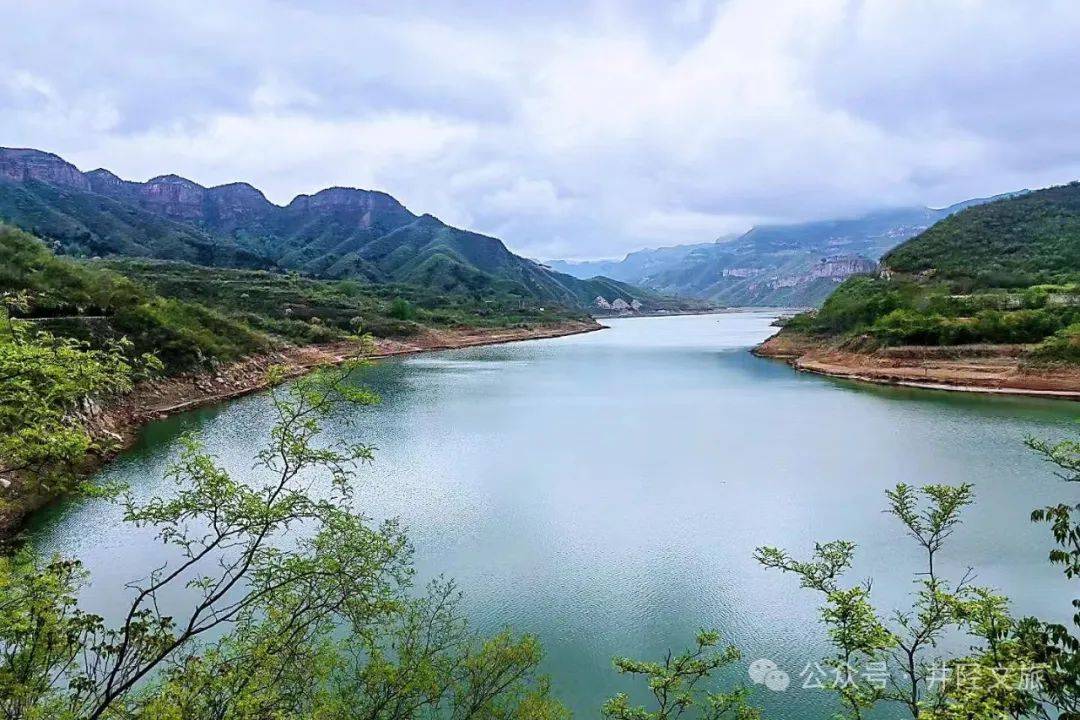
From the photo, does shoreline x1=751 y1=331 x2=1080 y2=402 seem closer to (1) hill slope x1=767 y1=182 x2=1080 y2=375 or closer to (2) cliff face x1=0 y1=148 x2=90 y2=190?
(1) hill slope x1=767 y1=182 x2=1080 y2=375

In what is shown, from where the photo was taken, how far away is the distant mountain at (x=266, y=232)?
8756 centimetres

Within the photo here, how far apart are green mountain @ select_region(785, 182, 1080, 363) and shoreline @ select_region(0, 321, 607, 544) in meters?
32.1

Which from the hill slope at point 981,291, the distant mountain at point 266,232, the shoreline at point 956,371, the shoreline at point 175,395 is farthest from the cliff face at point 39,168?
the shoreline at point 956,371

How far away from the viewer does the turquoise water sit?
9.33 metres

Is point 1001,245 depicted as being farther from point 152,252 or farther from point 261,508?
point 152,252

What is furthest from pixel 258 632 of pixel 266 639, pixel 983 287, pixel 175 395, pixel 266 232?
pixel 266 232

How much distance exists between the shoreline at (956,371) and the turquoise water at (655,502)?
1.70 m

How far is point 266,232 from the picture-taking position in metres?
136

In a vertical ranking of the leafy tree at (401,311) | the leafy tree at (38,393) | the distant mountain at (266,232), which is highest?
the distant mountain at (266,232)

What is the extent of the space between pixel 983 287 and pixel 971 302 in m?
7.23

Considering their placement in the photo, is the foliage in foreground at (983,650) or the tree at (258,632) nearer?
the foliage in foreground at (983,650)

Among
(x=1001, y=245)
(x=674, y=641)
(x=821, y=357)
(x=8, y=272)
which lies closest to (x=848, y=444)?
(x=674, y=641)

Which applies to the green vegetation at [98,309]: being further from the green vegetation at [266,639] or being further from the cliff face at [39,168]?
the cliff face at [39,168]

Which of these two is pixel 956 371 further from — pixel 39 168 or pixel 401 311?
pixel 39 168
